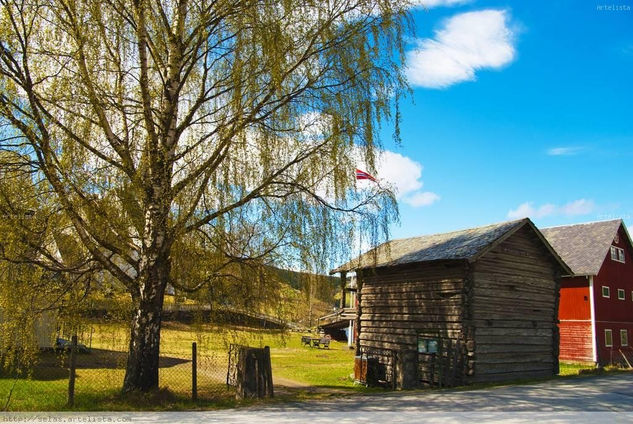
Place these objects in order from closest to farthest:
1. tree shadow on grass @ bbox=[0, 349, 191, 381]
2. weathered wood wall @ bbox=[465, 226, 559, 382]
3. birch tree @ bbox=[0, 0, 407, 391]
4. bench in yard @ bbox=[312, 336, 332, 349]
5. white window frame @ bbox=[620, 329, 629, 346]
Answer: birch tree @ bbox=[0, 0, 407, 391] → tree shadow on grass @ bbox=[0, 349, 191, 381] → weathered wood wall @ bbox=[465, 226, 559, 382] → white window frame @ bbox=[620, 329, 629, 346] → bench in yard @ bbox=[312, 336, 332, 349]

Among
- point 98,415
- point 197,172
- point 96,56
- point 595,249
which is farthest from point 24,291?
point 595,249

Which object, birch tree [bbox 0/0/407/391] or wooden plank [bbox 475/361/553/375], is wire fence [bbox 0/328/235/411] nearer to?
birch tree [bbox 0/0/407/391]

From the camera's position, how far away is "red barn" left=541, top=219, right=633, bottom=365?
29.4 meters

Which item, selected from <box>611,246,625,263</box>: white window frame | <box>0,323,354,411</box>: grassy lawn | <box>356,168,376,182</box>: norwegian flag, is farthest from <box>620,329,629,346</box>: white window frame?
<box>356,168,376,182</box>: norwegian flag

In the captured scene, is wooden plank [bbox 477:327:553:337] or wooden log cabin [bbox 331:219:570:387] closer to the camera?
wooden log cabin [bbox 331:219:570:387]

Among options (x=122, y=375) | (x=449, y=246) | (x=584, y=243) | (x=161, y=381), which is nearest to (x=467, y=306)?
(x=449, y=246)

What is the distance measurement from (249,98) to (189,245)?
130 inches

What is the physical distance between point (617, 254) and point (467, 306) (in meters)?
20.7

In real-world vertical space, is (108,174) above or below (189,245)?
above

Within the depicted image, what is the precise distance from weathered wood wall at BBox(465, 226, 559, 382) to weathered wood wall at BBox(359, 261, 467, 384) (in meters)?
0.68

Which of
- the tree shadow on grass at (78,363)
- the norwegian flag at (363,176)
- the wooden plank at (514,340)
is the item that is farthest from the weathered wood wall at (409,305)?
the tree shadow on grass at (78,363)

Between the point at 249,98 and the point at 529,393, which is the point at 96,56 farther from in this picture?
the point at 529,393

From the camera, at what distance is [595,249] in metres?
31.2

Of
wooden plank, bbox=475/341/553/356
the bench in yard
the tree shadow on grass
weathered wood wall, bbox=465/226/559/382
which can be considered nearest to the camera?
the tree shadow on grass
